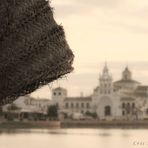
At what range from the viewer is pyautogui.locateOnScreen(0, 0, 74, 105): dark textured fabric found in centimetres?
1100

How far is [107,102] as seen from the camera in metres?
180

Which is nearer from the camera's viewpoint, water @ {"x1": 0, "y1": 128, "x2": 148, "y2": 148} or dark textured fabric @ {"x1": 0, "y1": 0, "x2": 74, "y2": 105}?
dark textured fabric @ {"x1": 0, "y1": 0, "x2": 74, "y2": 105}

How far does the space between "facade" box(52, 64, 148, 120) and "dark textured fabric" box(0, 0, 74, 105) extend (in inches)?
6261

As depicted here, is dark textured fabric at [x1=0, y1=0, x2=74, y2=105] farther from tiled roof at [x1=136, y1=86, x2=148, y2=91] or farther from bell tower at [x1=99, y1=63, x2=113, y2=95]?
tiled roof at [x1=136, y1=86, x2=148, y2=91]

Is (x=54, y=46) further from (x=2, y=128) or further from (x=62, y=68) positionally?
(x=2, y=128)

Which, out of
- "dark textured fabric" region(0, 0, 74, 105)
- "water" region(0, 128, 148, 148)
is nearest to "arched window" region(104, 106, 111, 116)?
"water" region(0, 128, 148, 148)

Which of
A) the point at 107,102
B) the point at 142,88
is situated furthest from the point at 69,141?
the point at 142,88

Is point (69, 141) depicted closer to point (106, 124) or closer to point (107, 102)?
point (106, 124)

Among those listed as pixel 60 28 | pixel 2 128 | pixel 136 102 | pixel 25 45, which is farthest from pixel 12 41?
pixel 136 102

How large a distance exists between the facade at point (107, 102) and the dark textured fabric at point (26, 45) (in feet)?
522

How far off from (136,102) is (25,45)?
171 metres

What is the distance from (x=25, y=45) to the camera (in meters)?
11.0

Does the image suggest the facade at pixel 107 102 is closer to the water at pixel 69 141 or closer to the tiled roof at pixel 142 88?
the tiled roof at pixel 142 88

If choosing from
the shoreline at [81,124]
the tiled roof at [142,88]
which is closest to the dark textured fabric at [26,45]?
the shoreline at [81,124]
